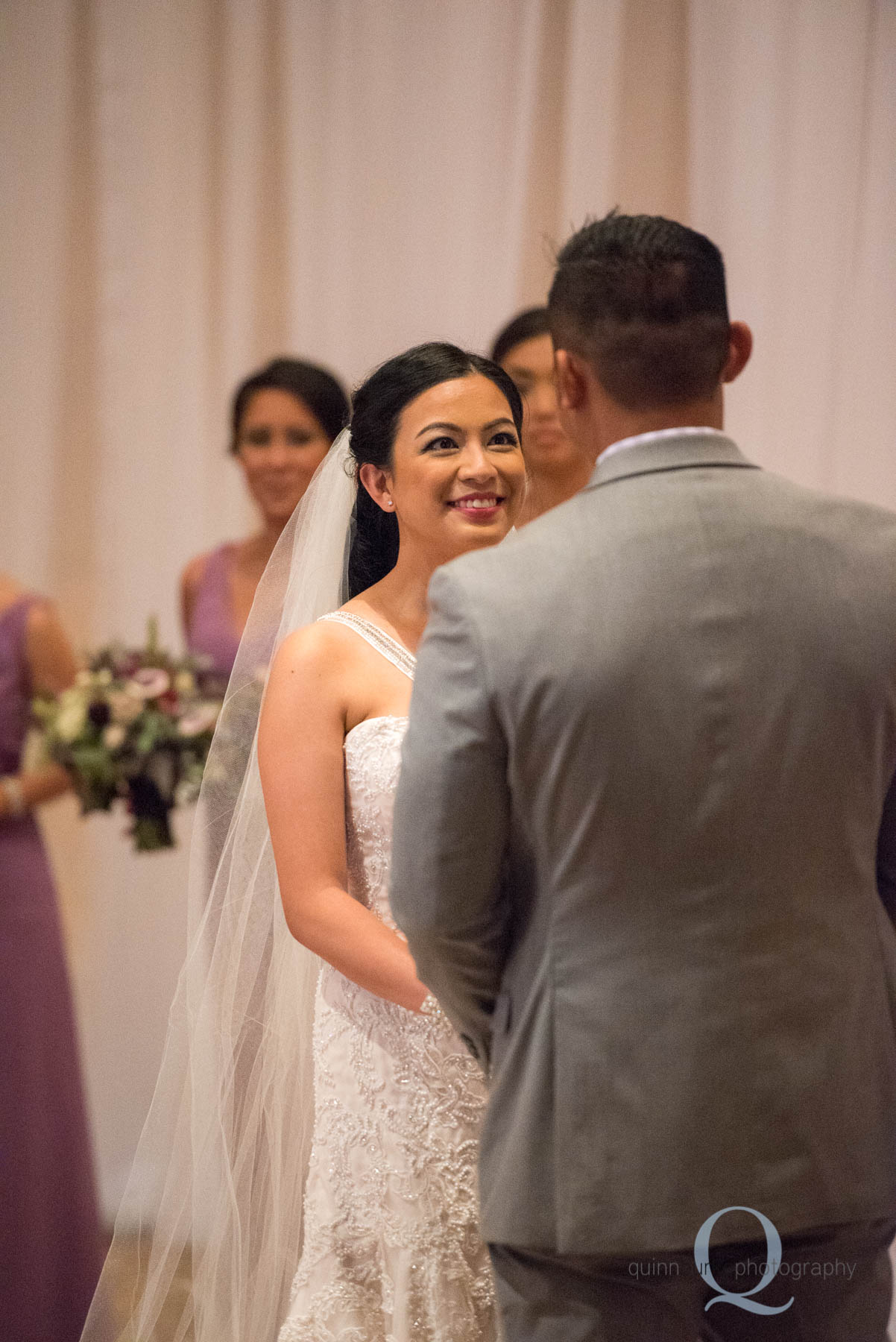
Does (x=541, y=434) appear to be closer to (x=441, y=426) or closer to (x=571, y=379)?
(x=441, y=426)

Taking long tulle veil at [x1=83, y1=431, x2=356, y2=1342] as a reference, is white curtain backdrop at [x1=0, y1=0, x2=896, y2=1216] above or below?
above

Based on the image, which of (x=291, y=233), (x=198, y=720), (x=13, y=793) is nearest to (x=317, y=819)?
(x=198, y=720)

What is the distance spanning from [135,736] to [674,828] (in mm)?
1995

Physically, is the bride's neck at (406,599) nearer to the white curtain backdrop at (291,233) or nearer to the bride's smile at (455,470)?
the bride's smile at (455,470)

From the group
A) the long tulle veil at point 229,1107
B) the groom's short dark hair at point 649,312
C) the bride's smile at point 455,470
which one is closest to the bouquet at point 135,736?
the long tulle veil at point 229,1107

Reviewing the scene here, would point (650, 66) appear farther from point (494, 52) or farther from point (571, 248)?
point (571, 248)

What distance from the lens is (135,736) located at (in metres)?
2.91

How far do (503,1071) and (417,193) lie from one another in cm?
351

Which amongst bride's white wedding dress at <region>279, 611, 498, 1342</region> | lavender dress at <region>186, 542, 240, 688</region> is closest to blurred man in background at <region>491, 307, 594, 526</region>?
lavender dress at <region>186, 542, 240, 688</region>

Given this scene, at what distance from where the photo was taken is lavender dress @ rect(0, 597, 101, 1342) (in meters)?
2.88

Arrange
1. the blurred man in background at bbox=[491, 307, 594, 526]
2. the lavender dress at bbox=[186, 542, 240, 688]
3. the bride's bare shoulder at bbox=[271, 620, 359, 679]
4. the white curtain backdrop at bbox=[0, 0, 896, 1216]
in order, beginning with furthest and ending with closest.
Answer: the white curtain backdrop at bbox=[0, 0, 896, 1216] → the lavender dress at bbox=[186, 542, 240, 688] → the blurred man in background at bbox=[491, 307, 594, 526] → the bride's bare shoulder at bbox=[271, 620, 359, 679]

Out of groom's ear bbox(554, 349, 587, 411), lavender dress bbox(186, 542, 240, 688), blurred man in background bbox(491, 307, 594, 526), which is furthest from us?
lavender dress bbox(186, 542, 240, 688)

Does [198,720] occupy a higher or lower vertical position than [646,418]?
lower

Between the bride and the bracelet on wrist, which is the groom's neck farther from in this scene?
the bracelet on wrist
